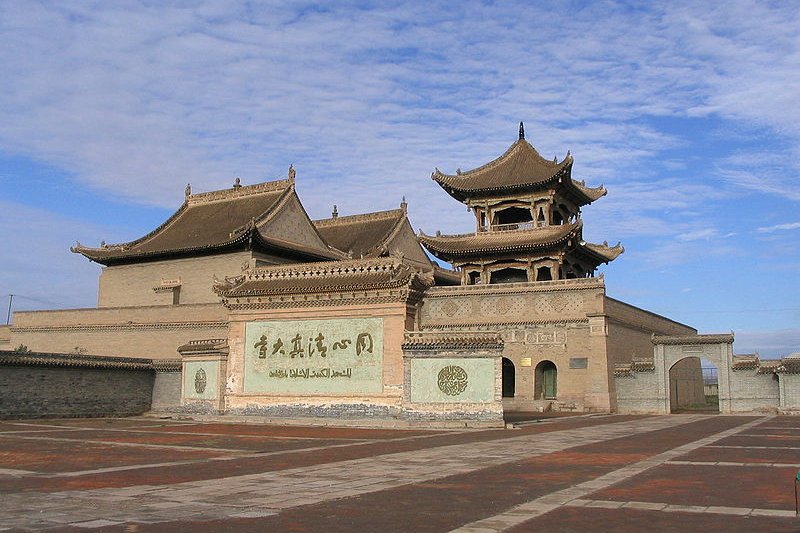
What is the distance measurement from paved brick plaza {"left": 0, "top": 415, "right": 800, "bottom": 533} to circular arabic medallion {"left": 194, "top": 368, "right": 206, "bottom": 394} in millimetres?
7961

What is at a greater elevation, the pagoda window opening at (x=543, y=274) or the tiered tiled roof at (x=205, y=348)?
the pagoda window opening at (x=543, y=274)

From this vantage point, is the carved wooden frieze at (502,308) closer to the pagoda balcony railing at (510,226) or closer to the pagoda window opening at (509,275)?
the pagoda window opening at (509,275)

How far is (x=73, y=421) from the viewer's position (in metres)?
27.7

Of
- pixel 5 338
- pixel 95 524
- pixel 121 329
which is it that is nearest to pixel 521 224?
pixel 121 329

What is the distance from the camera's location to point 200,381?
28406 mm

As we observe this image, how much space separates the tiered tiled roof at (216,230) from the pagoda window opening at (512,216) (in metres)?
9.82

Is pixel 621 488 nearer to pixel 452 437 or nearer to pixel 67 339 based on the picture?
pixel 452 437

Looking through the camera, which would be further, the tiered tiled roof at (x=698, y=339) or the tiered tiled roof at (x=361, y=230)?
the tiered tiled roof at (x=361, y=230)

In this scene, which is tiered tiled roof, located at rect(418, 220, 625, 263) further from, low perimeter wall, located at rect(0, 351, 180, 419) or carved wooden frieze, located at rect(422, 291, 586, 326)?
low perimeter wall, located at rect(0, 351, 180, 419)

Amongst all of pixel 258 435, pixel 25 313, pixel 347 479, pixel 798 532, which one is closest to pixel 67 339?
pixel 25 313

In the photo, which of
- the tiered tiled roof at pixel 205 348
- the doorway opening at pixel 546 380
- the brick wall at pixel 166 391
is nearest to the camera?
the tiered tiled roof at pixel 205 348

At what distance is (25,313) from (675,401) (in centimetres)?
3785

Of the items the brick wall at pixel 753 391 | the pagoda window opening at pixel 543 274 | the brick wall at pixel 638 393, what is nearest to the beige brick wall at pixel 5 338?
the pagoda window opening at pixel 543 274

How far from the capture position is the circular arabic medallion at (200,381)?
2828 centimetres
